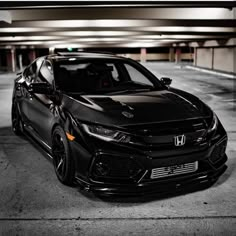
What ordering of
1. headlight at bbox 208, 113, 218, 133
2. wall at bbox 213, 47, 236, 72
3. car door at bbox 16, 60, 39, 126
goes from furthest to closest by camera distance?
wall at bbox 213, 47, 236, 72 → car door at bbox 16, 60, 39, 126 → headlight at bbox 208, 113, 218, 133

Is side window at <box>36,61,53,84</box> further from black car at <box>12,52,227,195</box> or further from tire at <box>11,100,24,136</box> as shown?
tire at <box>11,100,24,136</box>

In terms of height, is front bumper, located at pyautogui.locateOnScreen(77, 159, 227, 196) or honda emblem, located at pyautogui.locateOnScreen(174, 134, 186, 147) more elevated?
honda emblem, located at pyautogui.locateOnScreen(174, 134, 186, 147)

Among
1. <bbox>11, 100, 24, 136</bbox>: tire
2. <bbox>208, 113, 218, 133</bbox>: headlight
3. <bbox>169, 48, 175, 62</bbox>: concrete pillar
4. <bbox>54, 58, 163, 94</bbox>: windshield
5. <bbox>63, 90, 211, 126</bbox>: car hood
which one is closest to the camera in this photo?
<bbox>63, 90, 211, 126</bbox>: car hood

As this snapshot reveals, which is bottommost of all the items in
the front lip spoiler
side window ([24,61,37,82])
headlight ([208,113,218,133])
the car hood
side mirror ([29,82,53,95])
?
the front lip spoiler

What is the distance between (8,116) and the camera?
855cm

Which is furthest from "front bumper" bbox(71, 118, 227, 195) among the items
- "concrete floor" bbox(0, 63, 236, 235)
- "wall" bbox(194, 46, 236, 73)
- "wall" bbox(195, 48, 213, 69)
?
"wall" bbox(195, 48, 213, 69)

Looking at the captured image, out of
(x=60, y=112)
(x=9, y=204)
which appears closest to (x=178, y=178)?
(x=60, y=112)

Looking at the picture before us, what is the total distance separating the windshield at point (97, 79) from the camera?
4645mm

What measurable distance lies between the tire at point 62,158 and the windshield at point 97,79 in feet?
2.07

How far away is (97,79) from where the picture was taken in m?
5.00

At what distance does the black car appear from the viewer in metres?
3.49

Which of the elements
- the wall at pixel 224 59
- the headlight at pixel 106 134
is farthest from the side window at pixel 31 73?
the wall at pixel 224 59

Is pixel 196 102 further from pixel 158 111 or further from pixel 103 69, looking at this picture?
pixel 103 69

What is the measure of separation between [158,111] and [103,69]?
5.14 ft
